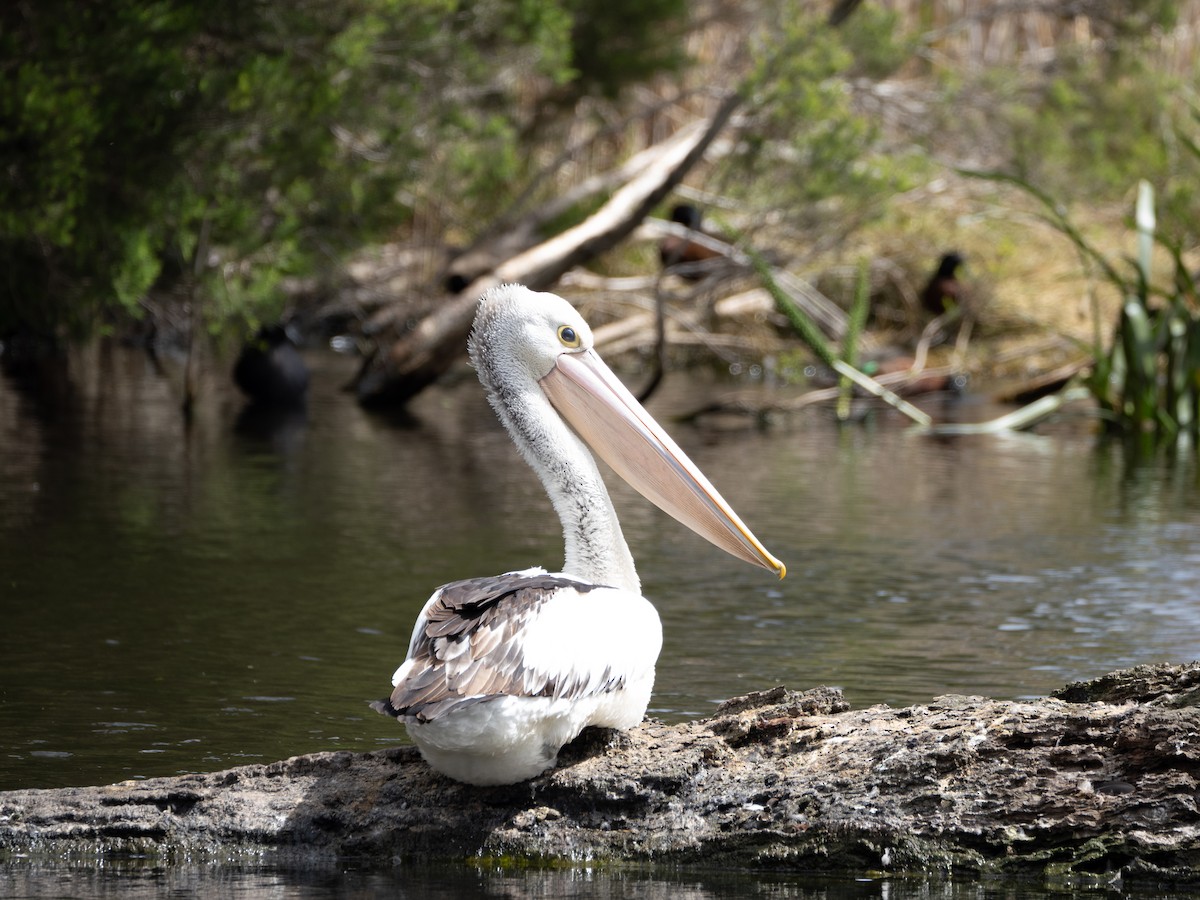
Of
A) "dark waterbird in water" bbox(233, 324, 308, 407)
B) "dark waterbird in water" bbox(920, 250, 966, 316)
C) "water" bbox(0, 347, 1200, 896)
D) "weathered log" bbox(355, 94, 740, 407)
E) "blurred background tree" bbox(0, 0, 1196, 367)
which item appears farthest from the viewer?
"dark waterbird in water" bbox(920, 250, 966, 316)

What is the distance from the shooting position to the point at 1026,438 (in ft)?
48.7

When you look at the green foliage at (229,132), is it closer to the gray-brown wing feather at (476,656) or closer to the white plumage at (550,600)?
the white plumage at (550,600)

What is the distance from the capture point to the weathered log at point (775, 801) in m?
3.73

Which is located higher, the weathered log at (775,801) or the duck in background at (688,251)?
the duck in background at (688,251)

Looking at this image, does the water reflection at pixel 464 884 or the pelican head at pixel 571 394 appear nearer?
the water reflection at pixel 464 884

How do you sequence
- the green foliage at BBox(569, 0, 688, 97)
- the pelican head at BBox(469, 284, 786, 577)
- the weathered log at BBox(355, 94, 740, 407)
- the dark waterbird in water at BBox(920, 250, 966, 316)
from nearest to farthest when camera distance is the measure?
1. the pelican head at BBox(469, 284, 786, 577)
2. the weathered log at BBox(355, 94, 740, 407)
3. the green foliage at BBox(569, 0, 688, 97)
4. the dark waterbird in water at BBox(920, 250, 966, 316)

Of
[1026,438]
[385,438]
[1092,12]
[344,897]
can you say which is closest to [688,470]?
[344,897]

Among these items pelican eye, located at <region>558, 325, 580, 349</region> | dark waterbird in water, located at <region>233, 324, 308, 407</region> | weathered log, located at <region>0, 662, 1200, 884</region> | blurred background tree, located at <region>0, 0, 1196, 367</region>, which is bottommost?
weathered log, located at <region>0, 662, 1200, 884</region>

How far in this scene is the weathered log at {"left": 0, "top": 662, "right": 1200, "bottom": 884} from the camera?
373 centimetres

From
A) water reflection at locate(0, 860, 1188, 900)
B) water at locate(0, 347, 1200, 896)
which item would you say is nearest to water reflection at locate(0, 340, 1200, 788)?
water at locate(0, 347, 1200, 896)

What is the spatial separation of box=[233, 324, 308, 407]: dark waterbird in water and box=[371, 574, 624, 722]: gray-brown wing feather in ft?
40.3

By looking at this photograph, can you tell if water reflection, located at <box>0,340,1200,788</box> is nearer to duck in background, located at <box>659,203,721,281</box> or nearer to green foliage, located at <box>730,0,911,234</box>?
green foliage, located at <box>730,0,911,234</box>

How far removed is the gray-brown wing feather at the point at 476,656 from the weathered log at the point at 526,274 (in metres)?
11.4

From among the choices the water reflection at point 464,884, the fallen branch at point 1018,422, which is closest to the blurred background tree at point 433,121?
the fallen branch at point 1018,422
